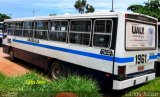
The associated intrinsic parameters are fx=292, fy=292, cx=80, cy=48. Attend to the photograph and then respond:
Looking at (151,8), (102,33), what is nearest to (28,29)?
(102,33)

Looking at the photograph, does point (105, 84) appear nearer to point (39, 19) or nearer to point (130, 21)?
point (130, 21)

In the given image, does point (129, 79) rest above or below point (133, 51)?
below

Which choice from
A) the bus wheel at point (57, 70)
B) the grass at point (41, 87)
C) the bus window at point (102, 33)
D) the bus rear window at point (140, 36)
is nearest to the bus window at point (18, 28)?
the bus wheel at point (57, 70)

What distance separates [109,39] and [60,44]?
10.2ft

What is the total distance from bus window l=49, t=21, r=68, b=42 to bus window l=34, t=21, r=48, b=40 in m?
0.59

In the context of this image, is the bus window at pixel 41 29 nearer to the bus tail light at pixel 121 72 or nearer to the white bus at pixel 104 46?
the white bus at pixel 104 46

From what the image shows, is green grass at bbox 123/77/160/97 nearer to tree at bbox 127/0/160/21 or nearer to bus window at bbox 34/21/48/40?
bus window at bbox 34/21/48/40

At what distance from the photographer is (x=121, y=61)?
28.5 ft

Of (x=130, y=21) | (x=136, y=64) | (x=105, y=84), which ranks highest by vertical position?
(x=130, y=21)

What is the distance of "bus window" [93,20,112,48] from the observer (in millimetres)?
8969

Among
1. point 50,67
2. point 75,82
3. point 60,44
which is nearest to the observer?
point 75,82

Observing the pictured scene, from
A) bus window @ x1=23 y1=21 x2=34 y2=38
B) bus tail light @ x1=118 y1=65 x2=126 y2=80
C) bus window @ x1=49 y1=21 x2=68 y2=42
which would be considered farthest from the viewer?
bus window @ x1=23 y1=21 x2=34 y2=38

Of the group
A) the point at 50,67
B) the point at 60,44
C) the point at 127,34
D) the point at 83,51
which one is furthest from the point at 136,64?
the point at 50,67

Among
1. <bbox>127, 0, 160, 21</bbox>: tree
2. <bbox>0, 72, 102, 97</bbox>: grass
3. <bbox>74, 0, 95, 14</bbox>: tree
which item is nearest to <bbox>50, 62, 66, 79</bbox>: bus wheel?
<bbox>0, 72, 102, 97</bbox>: grass
